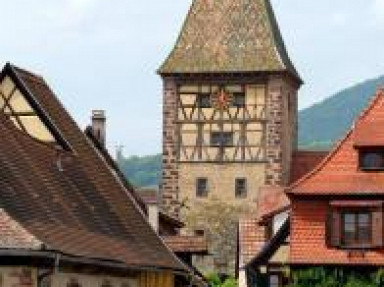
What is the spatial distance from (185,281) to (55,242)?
57.5ft

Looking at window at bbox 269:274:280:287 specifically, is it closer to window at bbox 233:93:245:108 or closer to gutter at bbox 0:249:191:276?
gutter at bbox 0:249:191:276

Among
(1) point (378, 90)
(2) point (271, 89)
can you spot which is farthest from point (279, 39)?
(1) point (378, 90)

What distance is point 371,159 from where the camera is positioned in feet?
158

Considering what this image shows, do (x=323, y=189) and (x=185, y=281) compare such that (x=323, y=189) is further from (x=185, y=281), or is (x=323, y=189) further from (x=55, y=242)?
(x=55, y=242)

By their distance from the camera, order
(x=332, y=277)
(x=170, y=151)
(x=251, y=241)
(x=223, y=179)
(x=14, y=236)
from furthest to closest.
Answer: (x=170, y=151) < (x=223, y=179) < (x=251, y=241) < (x=332, y=277) < (x=14, y=236)

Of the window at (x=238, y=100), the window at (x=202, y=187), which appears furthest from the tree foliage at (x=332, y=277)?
the window at (x=238, y=100)

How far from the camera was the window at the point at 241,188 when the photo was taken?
87562mm

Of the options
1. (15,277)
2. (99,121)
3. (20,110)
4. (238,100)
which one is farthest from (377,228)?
(238,100)

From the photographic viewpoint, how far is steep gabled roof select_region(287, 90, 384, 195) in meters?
47.1

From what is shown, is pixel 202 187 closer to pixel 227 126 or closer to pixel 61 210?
pixel 227 126

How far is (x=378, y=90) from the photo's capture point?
164 ft

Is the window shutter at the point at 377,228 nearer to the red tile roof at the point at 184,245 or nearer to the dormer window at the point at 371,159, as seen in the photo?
the dormer window at the point at 371,159

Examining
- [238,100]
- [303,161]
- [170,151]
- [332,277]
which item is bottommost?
[332,277]

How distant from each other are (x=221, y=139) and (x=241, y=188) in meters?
3.04
